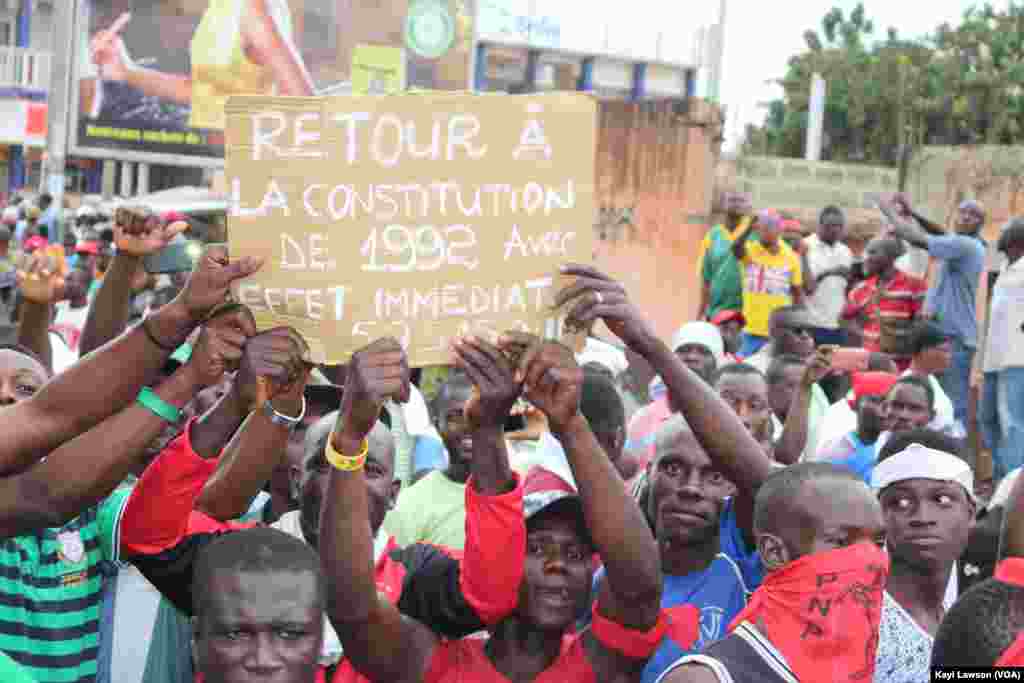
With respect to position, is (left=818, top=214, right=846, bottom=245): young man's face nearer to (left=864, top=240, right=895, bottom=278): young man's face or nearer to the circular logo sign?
(left=864, top=240, right=895, bottom=278): young man's face

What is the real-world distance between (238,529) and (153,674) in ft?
1.86

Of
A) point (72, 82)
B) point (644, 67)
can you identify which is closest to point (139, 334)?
point (72, 82)

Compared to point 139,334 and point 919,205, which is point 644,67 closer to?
point 919,205

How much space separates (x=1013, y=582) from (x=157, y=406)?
1.83 metres

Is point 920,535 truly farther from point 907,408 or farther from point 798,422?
point 907,408

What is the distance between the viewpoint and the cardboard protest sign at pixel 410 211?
344 centimetres

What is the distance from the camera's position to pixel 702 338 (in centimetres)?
822

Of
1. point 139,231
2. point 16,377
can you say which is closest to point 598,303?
point 139,231

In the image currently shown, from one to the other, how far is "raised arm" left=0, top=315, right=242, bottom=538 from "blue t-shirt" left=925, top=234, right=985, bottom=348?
23.3 ft

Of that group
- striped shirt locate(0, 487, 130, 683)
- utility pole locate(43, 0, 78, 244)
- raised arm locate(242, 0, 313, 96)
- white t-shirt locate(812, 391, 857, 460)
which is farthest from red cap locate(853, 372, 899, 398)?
raised arm locate(242, 0, 313, 96)

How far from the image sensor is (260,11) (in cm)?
2530

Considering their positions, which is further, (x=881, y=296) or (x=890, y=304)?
(x=881, y=296)

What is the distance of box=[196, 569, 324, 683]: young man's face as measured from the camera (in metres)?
3.01

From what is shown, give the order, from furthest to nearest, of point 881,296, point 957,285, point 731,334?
point 881,296, point 731,334, point 957,285
